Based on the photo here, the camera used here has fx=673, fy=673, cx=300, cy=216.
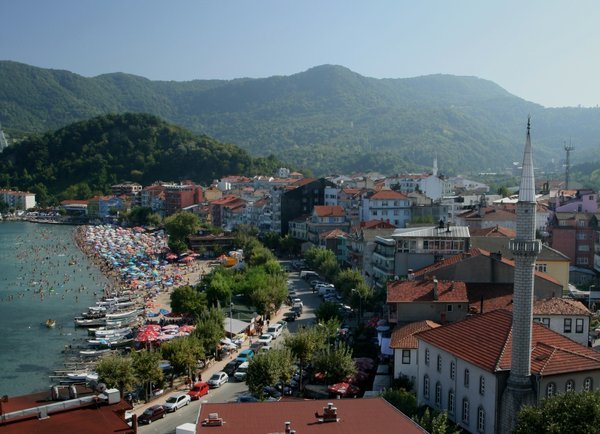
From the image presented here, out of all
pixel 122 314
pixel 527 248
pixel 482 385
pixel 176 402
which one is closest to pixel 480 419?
pixel 482 385

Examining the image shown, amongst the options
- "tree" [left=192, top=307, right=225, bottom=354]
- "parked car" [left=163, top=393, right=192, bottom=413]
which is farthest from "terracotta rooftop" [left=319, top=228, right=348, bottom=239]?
"parked car" [left=163, top=393, right=192, bottom=413]

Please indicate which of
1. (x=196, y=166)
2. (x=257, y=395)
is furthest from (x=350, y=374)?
(x=196, y=166)

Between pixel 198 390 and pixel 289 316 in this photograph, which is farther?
pixel 289 316

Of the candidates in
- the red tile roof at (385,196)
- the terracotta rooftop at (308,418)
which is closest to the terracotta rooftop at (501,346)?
Result: the terracotta rooftop at (308,418)

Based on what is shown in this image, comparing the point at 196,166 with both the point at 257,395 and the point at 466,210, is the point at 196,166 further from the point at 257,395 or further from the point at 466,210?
the point at 257,395

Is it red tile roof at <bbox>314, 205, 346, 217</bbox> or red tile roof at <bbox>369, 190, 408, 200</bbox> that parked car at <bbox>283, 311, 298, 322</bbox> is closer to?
red tile roof at <bbox>369, 190, 408, 200</bbox>

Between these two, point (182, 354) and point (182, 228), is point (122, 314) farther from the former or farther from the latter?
point (182, 228)

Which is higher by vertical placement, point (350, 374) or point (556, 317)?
point (556, 317)
